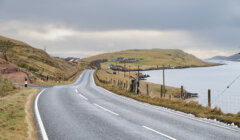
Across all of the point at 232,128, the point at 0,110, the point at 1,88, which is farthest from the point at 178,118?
the point at 1,88

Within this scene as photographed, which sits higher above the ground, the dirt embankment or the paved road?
the dirt embankment

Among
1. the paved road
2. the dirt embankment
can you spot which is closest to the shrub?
the paved road

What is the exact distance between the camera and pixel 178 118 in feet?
42.0

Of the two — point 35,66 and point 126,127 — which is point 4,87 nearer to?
point 126,127

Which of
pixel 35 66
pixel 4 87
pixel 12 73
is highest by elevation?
pixel 35 66

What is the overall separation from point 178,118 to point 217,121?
6.54ft

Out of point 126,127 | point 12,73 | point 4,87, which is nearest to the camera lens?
point 126,127

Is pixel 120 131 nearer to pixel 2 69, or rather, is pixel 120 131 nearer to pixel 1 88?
pixel 1 88

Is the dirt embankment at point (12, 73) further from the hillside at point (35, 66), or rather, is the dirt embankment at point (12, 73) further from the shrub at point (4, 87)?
the shrub at point (4, 87)

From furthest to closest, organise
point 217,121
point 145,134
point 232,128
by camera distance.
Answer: point 217,121
point 232,128
point 145,134

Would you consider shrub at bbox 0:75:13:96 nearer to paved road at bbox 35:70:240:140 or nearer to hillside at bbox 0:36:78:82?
paved road at bbox 35:70:240:140

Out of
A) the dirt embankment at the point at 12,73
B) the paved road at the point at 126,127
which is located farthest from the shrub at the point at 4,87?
the dirt embankment at the point at 12,73

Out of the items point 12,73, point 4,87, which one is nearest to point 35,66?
point 12,73

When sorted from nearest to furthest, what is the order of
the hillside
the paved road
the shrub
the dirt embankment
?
1. the paved road
2. the shrub
3. the dirt embankment
4. the hillside
